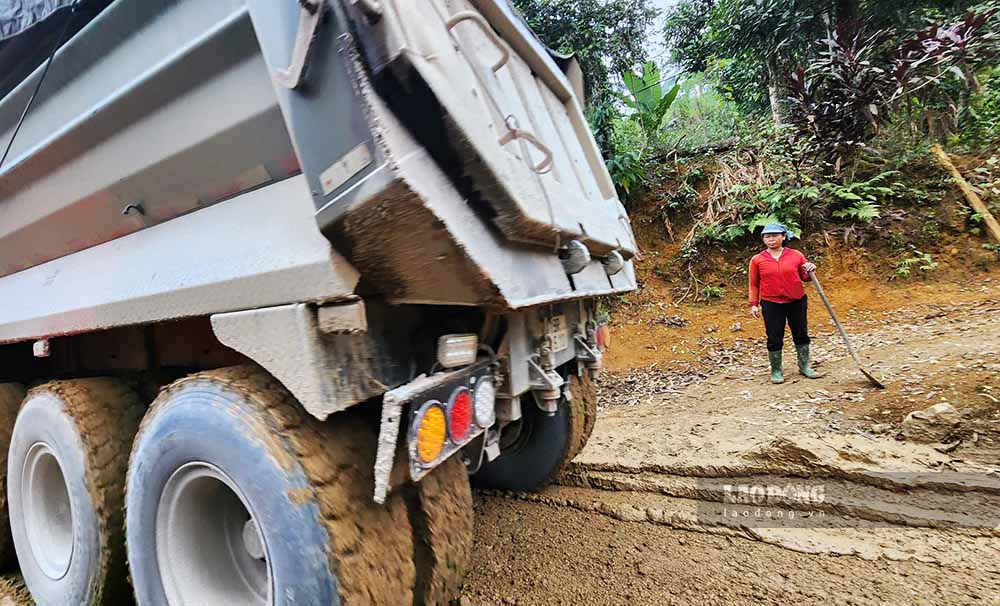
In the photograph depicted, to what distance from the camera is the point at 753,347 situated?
21.1ft

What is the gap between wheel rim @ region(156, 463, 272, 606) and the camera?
1.41 m

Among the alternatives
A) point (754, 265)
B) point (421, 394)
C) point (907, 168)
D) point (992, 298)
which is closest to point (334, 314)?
point (421, 394)

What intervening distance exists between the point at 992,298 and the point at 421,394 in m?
7.47

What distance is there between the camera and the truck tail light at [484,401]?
1.42 metres

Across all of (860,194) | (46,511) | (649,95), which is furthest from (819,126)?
(46,511)

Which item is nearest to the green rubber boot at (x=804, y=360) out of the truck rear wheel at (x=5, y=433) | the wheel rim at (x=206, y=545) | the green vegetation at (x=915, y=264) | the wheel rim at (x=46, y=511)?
the green vegetation at (x=915, y=264)

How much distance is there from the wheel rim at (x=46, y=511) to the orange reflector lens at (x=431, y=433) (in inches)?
65.2

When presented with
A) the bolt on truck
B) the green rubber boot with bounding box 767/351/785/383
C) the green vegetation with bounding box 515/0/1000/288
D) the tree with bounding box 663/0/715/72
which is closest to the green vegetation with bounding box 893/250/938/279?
the green vegetation with bounding box 515/0/1000/288

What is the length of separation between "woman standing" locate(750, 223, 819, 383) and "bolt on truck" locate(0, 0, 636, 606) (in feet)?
12.3

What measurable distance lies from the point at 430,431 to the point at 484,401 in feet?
0.79

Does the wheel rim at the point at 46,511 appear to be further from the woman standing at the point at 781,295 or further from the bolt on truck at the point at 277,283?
the woman standing at the point at 781,295

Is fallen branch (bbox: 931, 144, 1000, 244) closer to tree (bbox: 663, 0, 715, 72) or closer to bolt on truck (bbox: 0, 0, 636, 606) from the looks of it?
tree (bbox: 663, 0, 715, 72)

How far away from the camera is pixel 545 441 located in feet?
8.90

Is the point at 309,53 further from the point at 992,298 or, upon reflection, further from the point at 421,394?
the point at 992,298
